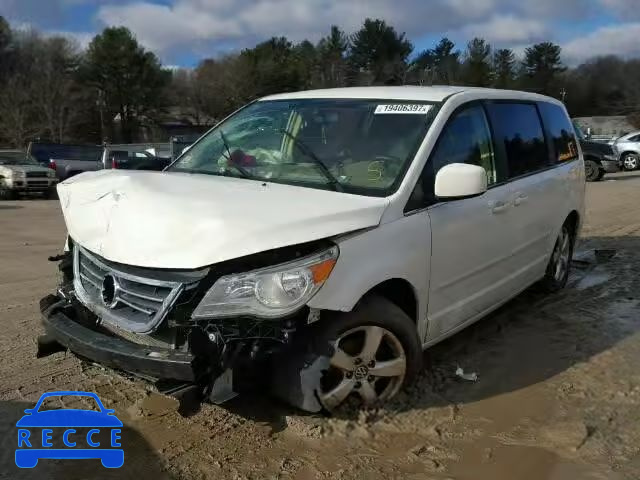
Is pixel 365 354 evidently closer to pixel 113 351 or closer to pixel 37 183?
pixel 113 351

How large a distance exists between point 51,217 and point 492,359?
456 inches

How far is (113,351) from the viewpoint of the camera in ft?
10.2

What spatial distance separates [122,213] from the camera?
3.37 m

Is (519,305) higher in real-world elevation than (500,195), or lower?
lower

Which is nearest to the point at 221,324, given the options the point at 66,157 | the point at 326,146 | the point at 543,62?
the point at 326,146

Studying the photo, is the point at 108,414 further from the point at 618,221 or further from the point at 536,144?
the point at 618,221

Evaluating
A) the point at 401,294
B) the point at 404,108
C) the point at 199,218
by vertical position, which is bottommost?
the point at 401,294

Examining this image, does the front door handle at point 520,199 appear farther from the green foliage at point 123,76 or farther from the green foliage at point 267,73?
the green foliage at point 123,76

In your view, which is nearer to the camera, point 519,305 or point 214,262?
point 214,262

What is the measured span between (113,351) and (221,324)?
0.56 metres

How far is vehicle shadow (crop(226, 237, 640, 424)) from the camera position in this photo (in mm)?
3928

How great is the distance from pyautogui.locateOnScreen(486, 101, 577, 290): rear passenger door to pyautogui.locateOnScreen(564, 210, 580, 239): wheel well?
0.54 metres

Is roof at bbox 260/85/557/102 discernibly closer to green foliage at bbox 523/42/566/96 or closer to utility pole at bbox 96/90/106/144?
utility pole at bbox 96/90/106/144

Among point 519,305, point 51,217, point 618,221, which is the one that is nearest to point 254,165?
point 519,305
